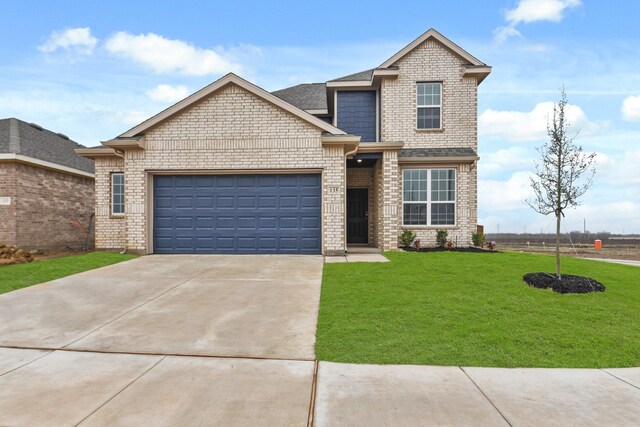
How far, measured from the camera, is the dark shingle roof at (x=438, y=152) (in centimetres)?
1366

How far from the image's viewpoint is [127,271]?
9.12 metres

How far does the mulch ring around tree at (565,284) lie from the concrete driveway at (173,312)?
457 cm

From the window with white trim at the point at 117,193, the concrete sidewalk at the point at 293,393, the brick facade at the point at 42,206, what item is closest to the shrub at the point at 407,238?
the concrete sidewalk at the point at 293,393

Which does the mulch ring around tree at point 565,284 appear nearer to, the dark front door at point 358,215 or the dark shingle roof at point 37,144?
the dark front door at point 358,215

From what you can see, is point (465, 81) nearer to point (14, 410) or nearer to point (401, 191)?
point (401, 191)

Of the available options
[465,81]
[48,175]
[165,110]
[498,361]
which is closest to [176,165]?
[165,110]

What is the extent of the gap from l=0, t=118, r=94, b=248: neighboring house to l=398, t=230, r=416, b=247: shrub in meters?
15.1

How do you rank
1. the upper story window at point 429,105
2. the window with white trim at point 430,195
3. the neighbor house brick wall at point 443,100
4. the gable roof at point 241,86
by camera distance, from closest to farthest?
the gable roof at point 241,86 → the window with white trim at point 430,195 → the neighbor house brick wall at point 443,100 → the upper story window at point 429,105

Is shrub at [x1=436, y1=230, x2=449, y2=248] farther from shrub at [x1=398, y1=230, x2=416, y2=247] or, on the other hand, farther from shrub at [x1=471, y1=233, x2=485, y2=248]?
shrub at [x1=471, y1=233, x2=485, y2=248]

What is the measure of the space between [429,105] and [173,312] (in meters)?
13.0

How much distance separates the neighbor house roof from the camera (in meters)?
17.1

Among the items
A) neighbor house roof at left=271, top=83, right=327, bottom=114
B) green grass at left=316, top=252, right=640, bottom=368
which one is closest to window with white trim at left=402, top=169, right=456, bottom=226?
green grass at left=316, top=252, right=640, bottom=368

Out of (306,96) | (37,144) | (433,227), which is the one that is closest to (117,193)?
(37,144)

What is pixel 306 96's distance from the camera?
18359mm
